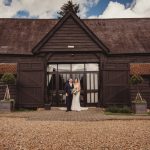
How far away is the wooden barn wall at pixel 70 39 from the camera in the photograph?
75.9 feet

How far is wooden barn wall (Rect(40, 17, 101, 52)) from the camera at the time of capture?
75.9 feet

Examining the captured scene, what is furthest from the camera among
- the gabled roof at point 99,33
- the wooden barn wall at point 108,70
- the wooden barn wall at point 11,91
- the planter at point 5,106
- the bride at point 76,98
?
the gabled roof at point 99,33

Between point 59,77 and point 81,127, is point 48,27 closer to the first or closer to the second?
point 59,77

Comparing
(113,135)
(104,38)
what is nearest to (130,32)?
(104,38)

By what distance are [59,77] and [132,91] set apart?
4.52 meters

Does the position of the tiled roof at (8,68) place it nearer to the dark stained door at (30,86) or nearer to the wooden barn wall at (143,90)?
the dark stained door at (30,86)

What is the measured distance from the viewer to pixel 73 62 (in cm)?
2333

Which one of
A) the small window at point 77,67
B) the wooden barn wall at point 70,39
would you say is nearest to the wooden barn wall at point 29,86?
the wooden barn wall at point 70,39

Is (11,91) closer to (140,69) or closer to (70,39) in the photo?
(70,39)

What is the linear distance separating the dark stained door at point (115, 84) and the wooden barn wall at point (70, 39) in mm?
1624

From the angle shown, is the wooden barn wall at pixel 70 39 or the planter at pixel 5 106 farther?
the wooden barn wall at pixel 70 39

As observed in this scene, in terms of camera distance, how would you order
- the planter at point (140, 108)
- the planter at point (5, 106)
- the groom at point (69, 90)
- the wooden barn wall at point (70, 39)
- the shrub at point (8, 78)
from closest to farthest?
the planter at point (140, 108) → the planter at point (5, 106) → the shrub at point (8, 78) → the groom at point (69, 90) → the wooden barn wall at point (70, 39)

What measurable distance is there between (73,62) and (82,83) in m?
1.41

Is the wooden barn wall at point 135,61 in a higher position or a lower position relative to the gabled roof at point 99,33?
lower
